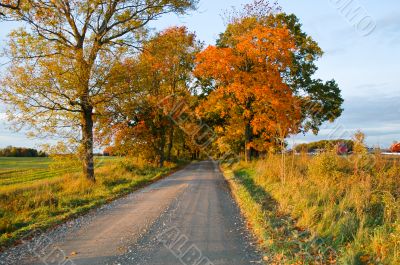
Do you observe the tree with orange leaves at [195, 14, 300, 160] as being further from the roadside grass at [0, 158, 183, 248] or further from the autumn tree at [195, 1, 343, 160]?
the roadside grass at [0, 158, 183, 248]

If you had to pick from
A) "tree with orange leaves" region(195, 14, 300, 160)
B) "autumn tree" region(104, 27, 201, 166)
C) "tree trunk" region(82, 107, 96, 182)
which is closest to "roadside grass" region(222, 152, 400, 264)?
"tree trunk" region(82, 107, 96, 182)

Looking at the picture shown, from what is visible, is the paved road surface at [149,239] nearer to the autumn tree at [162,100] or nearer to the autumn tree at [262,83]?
the autumn tree at [262,83]

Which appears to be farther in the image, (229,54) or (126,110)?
(229,54)

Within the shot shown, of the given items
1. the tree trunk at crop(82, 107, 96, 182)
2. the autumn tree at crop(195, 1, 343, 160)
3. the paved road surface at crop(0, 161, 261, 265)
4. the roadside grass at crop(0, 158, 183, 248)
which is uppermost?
the autumn tree at crop(195, 1, 343, 160)

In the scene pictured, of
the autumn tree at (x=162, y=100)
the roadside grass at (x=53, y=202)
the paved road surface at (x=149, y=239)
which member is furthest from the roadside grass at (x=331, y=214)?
the autumn tree at (x=162, y=100)

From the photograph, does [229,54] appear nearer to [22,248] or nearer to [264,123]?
[264,123]

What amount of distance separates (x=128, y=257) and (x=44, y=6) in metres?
15.0

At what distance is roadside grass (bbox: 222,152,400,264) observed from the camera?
7.01 m

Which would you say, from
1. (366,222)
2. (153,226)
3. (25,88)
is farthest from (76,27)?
(366,222)

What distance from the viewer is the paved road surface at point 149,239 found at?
7457mm

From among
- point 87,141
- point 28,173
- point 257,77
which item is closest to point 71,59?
point 87,141

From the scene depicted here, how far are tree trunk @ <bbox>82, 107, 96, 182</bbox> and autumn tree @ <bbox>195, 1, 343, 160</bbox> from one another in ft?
36.2

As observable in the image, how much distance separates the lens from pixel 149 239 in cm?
881

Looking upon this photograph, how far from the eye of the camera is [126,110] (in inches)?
821
